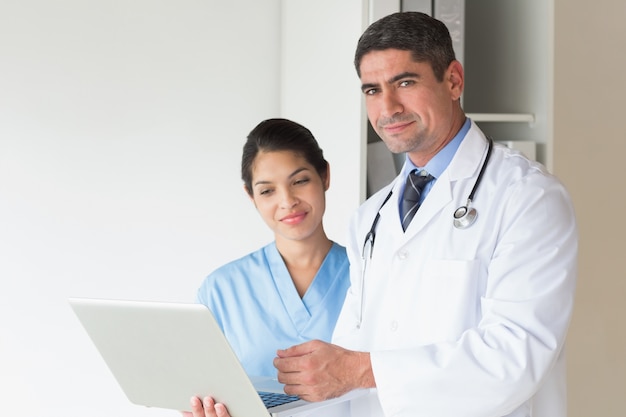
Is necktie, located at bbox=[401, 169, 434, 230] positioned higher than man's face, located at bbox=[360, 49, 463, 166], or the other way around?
man's face, located at bbox=[360, 49, 463, 166]

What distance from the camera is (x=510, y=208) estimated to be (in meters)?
1.54

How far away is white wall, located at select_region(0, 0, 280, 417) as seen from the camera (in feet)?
8.57

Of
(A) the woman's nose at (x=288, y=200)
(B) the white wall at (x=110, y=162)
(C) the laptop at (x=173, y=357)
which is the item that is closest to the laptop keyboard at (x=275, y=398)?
(C) the laptop at (x=173, y=357)

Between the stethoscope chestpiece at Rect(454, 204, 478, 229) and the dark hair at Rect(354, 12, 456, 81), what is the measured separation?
0.80 feet

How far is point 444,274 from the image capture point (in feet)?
5.15

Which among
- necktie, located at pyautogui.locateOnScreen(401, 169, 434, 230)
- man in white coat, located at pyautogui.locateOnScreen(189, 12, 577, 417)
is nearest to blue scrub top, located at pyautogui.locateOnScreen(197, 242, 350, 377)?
man in white coat, located at pyautogui.locateOnScreen(189, 12, 577, 417)

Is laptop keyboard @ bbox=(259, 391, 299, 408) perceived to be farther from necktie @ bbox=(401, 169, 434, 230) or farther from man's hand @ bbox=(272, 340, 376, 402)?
necktie @ bbox=(401, 169, 434, 230)

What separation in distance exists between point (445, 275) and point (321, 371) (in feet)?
0.91

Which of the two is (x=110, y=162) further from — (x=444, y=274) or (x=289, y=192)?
(x=444, y=274)

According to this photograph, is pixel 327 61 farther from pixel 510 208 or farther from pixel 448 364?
pixel 448 364

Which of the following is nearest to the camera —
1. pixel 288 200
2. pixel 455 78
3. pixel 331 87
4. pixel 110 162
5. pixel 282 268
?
pixel 455 78

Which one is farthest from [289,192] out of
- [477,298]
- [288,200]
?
[477,298]

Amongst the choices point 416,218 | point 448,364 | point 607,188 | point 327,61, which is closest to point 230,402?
point 448,364

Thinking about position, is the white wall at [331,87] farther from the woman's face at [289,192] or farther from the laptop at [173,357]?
the laptop at [173,357]
